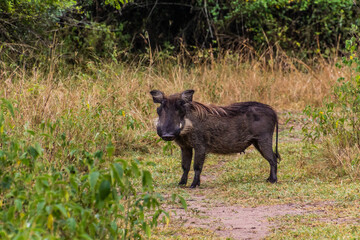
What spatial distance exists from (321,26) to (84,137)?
937 cm

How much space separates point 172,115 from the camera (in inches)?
227

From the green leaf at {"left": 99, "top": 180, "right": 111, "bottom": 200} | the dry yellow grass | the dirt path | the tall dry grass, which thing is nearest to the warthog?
the tall dry grass

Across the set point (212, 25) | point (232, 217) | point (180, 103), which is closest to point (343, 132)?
point (180, 103)

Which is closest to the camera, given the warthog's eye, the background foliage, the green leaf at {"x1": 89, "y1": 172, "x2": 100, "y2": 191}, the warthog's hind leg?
the green leaf at {"x1": 89, "y1": 172, "x2": 100, "y2": 191}

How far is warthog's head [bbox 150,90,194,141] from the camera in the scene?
5684mm

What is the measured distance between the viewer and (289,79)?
38.1 ft

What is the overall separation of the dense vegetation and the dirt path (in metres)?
0.19

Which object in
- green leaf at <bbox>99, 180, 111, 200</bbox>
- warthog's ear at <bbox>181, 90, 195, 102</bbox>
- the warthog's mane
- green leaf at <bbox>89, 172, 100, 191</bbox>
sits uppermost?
green leaf at <bbox>89, 172, 100, 191</bbox>

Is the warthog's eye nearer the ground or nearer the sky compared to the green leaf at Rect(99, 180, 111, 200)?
nearer the ground

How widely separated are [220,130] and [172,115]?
2.18 ft

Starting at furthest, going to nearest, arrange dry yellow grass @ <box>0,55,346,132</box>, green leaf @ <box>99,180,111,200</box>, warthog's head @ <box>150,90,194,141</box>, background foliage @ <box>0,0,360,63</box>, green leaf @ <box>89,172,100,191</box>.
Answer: background foliage @ <box>0,0,360,63</box>
dry yellow grass @ <box>0,55,346,132</box>
warthog's head @ <box>150,90,194,141</box>
green leaf @ <box>99,180,111,200</box>
green leaf @ <box>89,172,100,191</box>

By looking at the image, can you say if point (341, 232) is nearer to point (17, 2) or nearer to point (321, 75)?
point (17, 2)

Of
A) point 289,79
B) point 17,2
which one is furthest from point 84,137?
point 289,79

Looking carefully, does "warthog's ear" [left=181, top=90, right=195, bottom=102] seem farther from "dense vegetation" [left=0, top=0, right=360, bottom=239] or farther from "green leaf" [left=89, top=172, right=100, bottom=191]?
"green leaf" [left=89, top=172, right=100, bottom=191]
